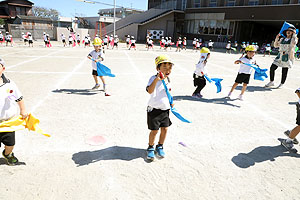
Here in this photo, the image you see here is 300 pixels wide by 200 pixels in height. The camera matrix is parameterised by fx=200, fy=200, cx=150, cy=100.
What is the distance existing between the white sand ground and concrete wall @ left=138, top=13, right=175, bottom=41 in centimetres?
3444

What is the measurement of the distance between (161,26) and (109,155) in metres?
38.8

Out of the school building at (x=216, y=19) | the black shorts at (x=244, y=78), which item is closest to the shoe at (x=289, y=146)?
the black shorts at (x=244, y=78)

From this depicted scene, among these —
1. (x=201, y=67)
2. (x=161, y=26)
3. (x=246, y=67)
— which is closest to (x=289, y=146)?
(x=246, y=67)

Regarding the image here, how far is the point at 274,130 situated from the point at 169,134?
2581mm

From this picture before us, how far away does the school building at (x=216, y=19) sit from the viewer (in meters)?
26.6

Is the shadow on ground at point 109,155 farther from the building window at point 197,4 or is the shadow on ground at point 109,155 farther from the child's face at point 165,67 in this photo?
the building window at point 197,4

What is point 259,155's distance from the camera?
3705mm

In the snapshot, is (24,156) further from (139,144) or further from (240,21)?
(240,21)

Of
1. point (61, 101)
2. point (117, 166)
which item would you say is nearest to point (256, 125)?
point (117, 166)

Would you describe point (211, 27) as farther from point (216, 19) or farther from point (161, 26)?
point (161, 26)

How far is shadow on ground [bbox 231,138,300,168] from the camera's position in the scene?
3.47 m

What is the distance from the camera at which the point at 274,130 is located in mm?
4762

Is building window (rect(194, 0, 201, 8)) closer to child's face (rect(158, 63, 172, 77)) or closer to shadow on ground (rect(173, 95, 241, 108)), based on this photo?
shadow on ground (rect(173, 95, 241, 108))

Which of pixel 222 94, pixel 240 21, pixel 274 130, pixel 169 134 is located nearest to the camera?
pixel 169 134
